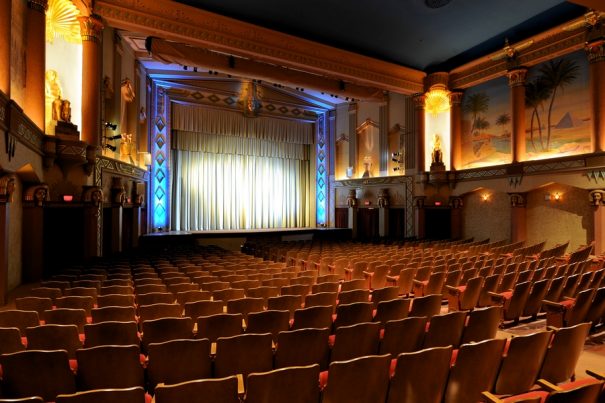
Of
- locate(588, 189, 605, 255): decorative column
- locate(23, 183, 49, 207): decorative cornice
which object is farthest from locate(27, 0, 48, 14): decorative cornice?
locate(588, 189, 605, 255): decorative column

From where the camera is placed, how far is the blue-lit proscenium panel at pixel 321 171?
18.8m

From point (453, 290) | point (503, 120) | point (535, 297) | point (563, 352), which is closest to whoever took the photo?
point (563, 352)

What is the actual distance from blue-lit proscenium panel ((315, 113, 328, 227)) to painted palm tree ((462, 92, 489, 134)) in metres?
7.31

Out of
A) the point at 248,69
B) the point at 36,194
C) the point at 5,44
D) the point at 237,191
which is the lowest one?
the point at 36,194

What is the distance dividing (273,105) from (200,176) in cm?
498

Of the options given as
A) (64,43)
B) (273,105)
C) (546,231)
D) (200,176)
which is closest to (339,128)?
(273,105)

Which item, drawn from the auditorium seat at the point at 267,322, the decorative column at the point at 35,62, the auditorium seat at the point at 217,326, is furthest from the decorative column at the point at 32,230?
the auditorium seat at the point at 267,322

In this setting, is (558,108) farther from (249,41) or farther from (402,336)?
(402,336)

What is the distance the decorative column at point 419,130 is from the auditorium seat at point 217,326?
12317 mm

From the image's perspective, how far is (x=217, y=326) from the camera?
2.95m

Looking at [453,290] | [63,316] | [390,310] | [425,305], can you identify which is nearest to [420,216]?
[453,290]

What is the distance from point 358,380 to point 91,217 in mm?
8227

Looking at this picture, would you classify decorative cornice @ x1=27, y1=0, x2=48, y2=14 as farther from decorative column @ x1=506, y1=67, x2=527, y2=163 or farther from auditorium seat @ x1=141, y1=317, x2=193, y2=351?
decorative column @ x1=506, y1=67, x2=527, y2=163

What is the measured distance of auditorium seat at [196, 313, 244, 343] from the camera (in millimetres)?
2924
